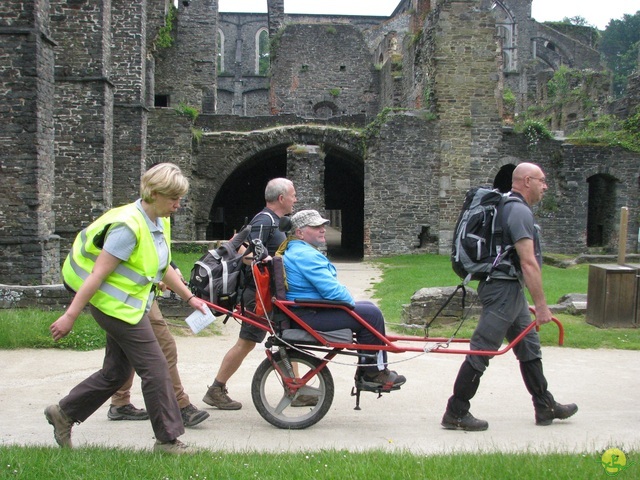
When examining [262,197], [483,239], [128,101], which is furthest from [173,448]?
[262,197]

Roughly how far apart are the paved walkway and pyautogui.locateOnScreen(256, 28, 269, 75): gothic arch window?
51.6m

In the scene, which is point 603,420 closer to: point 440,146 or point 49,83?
point 49,83

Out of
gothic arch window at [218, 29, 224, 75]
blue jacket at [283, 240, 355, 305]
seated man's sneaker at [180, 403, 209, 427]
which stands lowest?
seated man's sneaker at [180, 403, 209, 427]

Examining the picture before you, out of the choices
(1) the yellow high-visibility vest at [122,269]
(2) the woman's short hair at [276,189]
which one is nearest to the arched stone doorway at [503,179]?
(2) the woman's short hair at [276,189]

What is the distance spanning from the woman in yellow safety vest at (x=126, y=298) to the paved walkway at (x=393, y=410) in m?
0.31

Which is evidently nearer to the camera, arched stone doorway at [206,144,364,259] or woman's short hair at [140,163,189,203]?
woman's short hair at [140,163,189,203]

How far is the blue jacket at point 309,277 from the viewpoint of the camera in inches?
190

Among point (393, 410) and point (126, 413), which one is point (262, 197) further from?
point (126, 413)

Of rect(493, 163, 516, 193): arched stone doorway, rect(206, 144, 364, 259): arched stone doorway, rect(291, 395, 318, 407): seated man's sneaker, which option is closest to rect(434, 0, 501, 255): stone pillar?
rect(493, 163, 516, 193): arched stone doorway

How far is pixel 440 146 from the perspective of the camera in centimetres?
2175

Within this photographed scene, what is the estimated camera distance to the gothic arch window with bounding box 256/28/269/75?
57.1 metres

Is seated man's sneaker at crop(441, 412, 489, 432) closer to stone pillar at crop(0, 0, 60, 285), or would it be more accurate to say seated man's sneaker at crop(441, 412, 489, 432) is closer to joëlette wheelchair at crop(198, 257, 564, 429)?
joëlette wheelchair at crop(198, 257, 564, 429)

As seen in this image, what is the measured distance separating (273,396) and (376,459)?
185 centimetres
